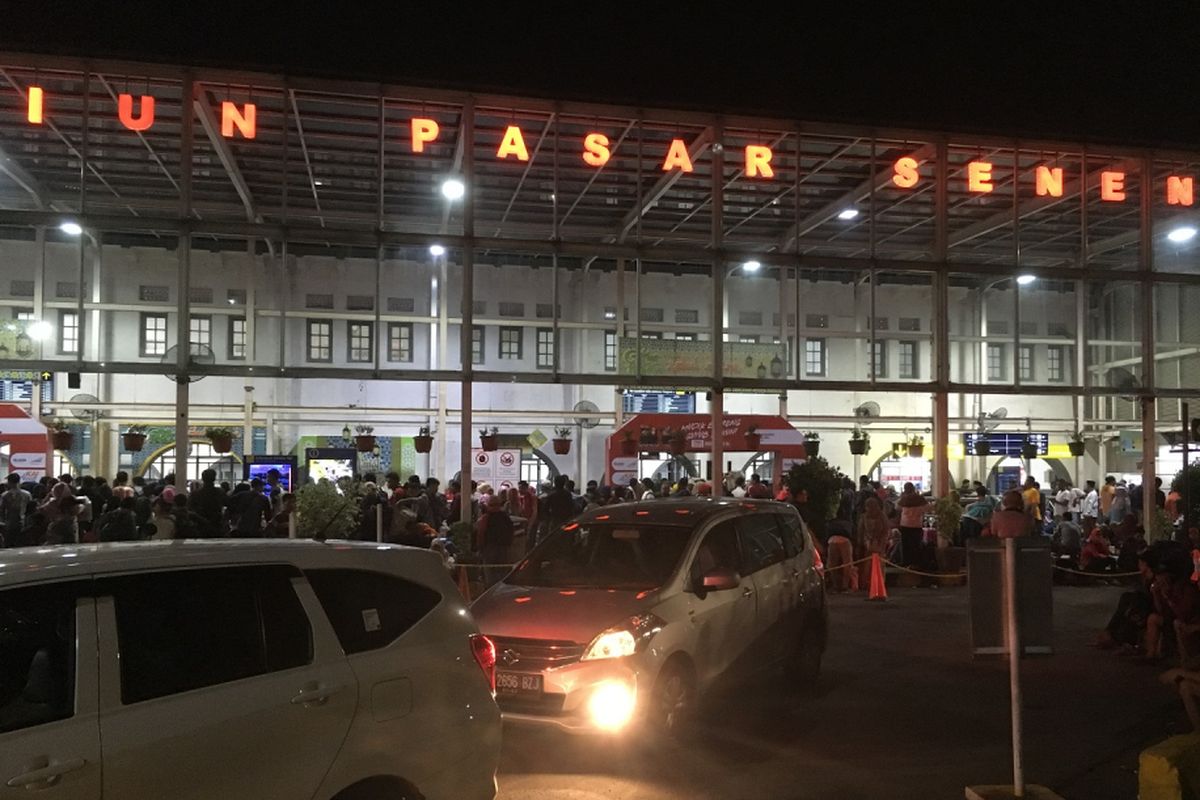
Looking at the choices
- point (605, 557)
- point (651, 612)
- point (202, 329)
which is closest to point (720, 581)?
point (651, 612)

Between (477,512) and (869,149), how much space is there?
32.6 feet

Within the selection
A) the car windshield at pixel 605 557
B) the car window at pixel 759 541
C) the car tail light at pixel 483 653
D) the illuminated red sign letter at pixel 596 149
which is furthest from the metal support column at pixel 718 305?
the car tail light at pixel 483 653

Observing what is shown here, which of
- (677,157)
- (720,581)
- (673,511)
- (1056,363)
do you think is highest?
(677,157)

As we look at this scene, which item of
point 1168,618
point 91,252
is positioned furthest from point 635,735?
point 91,252

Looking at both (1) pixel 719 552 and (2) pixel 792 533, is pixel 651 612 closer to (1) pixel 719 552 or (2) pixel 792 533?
(1) pixel 719 552

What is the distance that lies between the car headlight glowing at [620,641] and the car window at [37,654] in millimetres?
3937

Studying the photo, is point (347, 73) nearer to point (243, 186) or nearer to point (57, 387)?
point (243, 186)

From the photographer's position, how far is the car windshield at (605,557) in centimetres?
771

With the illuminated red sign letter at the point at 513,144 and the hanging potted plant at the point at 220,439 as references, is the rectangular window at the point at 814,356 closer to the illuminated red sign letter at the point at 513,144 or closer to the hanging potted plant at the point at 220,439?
the illuminated red sign letter at the point at 513,144

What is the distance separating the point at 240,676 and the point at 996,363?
2675 centimetres

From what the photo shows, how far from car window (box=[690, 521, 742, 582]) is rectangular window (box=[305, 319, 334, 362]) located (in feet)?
58.7

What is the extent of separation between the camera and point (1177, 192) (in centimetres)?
1892

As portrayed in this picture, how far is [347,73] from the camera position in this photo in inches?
602

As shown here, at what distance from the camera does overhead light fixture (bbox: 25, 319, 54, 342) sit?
50.0 ft
